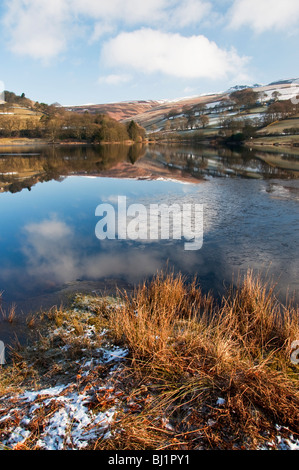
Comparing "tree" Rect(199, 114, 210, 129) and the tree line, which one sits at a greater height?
"tree" Rect(199, 114, 210, 129)

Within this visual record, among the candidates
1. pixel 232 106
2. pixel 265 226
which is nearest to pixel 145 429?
pixel 265 226

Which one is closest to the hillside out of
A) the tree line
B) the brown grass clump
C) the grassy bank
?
the tree line

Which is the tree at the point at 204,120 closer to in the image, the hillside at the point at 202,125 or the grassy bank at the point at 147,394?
the hillside at the point at 202,125

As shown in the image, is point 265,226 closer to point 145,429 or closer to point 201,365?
point 201,365

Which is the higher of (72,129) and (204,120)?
(204,120)

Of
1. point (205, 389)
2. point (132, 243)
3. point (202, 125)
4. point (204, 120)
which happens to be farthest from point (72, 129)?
point (205, 389)

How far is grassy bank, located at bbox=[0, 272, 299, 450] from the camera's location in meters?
2.54

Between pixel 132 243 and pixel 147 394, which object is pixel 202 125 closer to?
pixel 132 243

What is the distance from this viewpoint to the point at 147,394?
3045 millimetres

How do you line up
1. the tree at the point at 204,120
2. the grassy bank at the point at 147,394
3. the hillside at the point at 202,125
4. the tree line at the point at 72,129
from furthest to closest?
1. the tree at the point at 204,120
2. the tree line at the point at 72,129
3. the hillside at the point at 202,125
4. the grassy bank at the point at 147,394

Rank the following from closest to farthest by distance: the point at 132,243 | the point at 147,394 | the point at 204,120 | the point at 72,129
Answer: the point at 147,394 < the point at 132,243 < the point at 72,129 < the point at 204,120

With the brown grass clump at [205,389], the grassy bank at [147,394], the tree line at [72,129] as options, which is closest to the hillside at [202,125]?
the tree line at [72,129]

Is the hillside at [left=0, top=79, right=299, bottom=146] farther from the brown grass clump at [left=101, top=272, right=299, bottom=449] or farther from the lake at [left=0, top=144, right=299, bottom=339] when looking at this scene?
the brown grass clump at [left=101, top=272, right=299, bottom=449]

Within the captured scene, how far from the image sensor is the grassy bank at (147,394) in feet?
8.32
